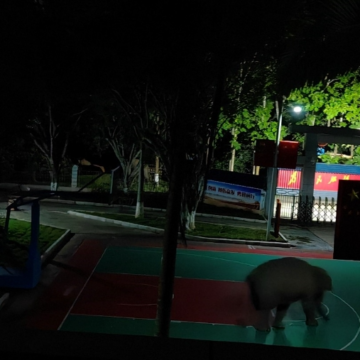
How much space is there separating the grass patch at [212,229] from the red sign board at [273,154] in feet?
8.31

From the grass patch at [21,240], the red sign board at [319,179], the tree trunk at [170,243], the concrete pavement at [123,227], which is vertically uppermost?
the red sign board at [319,179]

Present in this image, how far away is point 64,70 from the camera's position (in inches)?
244

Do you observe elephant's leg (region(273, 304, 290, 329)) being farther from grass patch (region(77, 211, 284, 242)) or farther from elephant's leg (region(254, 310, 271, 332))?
grass patch (region(77, 211, 284, 242))

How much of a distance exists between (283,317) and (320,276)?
3.32 ft

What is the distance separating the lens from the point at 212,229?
18141 mm

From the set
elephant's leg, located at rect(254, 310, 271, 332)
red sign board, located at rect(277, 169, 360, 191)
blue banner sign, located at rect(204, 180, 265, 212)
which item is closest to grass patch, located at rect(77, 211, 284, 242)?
blue banner sign, located at rect(204, 180, 265, 212)

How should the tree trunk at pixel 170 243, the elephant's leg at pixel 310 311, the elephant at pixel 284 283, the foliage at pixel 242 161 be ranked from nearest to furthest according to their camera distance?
the tree trunk at pixel 170 243
the elephant at pixel 284 283
the elephant's leg at pixel 310 311
the foliage at pixel 242 161

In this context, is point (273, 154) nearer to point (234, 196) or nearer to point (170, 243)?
point (234, 196)

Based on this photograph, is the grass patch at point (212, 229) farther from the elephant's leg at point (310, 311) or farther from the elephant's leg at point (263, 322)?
the elephant's leg at point (263, 322)

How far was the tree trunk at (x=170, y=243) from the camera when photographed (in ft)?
17.0

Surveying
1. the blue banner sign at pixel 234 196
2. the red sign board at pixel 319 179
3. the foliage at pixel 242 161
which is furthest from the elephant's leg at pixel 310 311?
the foliage at pixel 242 161

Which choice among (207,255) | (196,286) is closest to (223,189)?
(207,255)

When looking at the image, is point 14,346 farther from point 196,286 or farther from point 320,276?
point 196,286

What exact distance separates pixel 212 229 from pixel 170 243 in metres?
13.0
